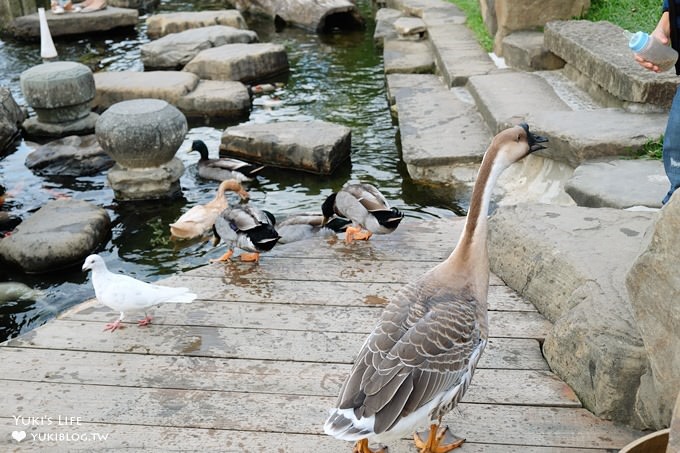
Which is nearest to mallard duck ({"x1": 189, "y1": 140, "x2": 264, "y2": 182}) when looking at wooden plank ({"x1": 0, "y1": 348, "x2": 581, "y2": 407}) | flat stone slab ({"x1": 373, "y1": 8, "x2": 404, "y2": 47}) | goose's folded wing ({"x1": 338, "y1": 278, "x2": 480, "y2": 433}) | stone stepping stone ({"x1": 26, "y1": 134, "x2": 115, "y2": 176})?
stone stepping stone ({"x1": 26, "y1": 134, "x2": 115, "y2": 176})

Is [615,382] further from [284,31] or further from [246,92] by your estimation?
[284,31]

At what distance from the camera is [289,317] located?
4.10 metres

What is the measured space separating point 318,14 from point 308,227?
980cm

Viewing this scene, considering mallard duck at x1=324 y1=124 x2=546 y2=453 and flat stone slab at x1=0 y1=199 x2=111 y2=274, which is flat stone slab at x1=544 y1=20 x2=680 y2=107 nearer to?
mallard duck at x1=324 y1=124 x2=546 y2=453

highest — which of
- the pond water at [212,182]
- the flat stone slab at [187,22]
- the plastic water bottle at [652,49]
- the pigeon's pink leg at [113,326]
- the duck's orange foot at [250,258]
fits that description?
the plastic water bottle at [652,49]

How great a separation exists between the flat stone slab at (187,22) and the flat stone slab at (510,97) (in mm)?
7306

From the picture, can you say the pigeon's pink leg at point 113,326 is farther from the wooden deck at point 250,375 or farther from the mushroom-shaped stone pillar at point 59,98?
the mushroom-shaped stone pillar at point 59,98

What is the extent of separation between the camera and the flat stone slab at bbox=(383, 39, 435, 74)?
35.4 feet

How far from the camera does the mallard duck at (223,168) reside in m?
7.91

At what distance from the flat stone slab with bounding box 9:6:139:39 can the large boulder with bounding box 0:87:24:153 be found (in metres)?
5.31

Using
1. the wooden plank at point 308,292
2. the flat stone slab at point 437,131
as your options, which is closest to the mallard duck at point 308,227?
the flat stone slab at point 437,131

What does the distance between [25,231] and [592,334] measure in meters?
5.25

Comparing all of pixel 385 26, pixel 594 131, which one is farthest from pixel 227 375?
pixel 385 26

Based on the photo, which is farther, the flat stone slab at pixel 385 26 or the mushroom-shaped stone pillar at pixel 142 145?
the flat stone slab at pixel 385 26
